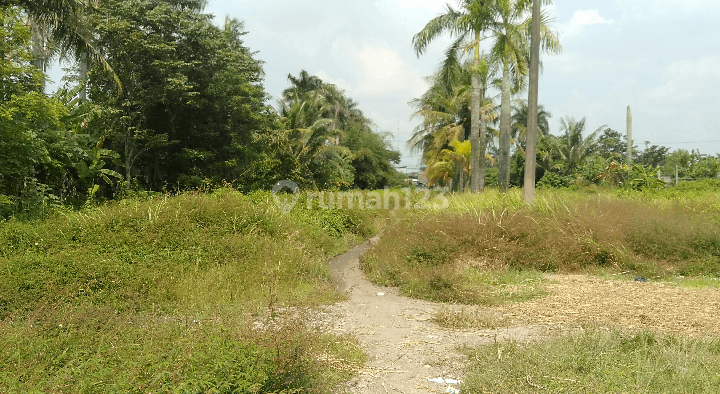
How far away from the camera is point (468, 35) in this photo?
1981 cm

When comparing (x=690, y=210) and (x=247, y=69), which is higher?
(x=247, y=69)

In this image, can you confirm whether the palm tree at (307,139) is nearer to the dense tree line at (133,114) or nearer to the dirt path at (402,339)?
the dense tree line at (133,114)

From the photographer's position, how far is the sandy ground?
15.6ft

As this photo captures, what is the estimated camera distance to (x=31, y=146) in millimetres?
11578

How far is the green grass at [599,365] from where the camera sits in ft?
13.1

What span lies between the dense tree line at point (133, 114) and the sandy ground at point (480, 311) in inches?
350

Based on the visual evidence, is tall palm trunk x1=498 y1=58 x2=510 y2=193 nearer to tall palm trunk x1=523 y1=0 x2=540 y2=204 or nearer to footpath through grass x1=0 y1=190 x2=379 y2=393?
tall palm trunk x1=523 y1=0 x2=540 y2=204

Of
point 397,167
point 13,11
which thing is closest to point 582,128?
point 397,167

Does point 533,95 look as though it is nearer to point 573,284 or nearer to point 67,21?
point 573,284

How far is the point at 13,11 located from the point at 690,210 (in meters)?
16.5

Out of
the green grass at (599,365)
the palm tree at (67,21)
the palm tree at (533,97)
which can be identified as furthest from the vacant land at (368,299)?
the palm tree at (67,21)

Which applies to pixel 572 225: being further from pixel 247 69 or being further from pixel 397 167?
pixel 397 167

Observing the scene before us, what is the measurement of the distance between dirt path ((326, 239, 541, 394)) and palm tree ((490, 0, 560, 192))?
1141 centimetres

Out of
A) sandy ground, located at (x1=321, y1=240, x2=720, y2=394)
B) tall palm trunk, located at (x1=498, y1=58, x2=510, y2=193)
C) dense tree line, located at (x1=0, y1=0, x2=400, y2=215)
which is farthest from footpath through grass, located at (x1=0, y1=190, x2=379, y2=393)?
tall palm trunk, located at (x1=498, y1=58, x2=510, y2=193)
